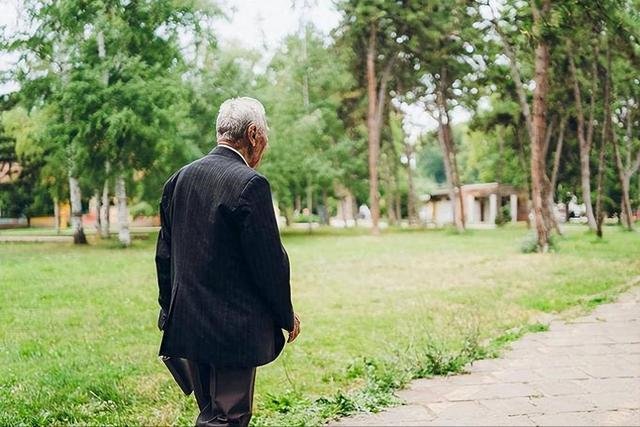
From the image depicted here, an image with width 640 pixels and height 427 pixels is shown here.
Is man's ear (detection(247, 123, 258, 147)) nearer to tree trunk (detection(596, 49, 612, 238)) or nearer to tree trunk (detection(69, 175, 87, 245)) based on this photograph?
tree trunk (detection(69, 175, 87, 245))

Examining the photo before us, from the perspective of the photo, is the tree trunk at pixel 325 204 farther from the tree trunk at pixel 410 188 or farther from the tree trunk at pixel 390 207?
the tree trunk at pixel 410 188

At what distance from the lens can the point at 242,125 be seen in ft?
7.38

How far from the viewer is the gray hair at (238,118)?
2.24 metres

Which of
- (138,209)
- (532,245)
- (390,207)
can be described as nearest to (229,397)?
(138,209)

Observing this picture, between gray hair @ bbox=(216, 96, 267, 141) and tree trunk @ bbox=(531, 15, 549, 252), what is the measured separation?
1115 centimetres

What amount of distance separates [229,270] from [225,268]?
15 mm

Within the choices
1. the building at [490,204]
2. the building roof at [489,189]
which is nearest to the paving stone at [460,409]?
the building at [490,204]

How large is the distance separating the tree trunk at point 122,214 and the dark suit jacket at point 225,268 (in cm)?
A: 524

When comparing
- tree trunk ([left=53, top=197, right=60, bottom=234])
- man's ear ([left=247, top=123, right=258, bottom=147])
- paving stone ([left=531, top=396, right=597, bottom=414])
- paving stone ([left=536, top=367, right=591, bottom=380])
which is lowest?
paving stone ([left=531, top=396, right=597, bottom=414])

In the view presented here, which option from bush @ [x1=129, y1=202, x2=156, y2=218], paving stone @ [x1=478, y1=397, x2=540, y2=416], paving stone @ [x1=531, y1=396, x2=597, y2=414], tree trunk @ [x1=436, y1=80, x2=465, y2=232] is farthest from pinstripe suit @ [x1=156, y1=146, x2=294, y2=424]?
tree trunk @ [x1=436, y1=80, x2=465, y2=232]

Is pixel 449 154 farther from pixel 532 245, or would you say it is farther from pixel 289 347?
pixel 289 347

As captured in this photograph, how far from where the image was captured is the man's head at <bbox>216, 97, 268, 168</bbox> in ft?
7.37

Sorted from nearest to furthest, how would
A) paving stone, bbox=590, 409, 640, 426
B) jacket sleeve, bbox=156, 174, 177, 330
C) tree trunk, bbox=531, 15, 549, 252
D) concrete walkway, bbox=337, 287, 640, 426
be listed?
jacket sleeve, bbox=156, 174, 177, 330 < paving stone, bbox=590, 409, 640, 426 < concrete walkway, bbox=337, 287, 640, 426 < tree trunk, bbox=531, 15, 549, 252

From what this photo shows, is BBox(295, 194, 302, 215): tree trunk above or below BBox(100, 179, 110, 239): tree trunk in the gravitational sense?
above
